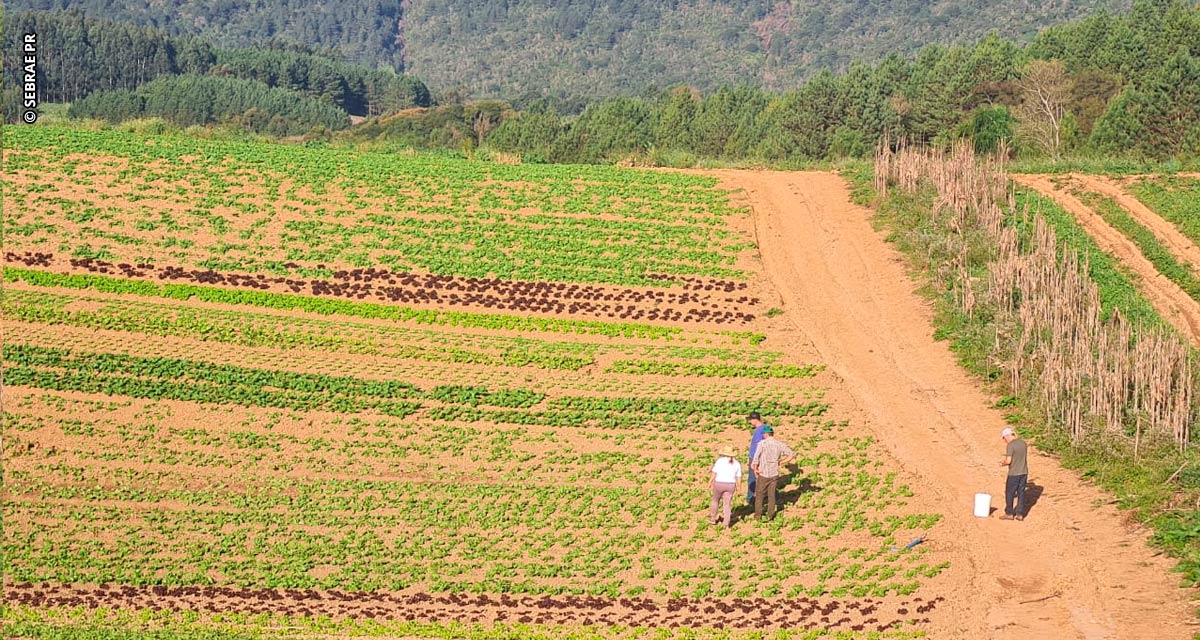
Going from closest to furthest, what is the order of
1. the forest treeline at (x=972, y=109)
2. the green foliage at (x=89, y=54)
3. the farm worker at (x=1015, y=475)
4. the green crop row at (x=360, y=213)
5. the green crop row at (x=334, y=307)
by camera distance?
the farm worker at (x=1015, y=475), the green crop row at (x=334, y=307), the green crop row at (x=360, y=213), the forest treeline at (x=972, y=109), the green foliage at (x=89, y=54)

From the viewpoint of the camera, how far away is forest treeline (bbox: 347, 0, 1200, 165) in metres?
64.6

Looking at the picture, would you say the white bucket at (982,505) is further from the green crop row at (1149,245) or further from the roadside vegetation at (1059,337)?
the green crop row at (1149,245)

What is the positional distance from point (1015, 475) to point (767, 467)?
4.06m

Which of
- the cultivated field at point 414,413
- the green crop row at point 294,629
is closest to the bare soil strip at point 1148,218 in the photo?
the cultivated field at point 414,413

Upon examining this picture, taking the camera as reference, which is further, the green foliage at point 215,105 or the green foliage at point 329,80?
the green foliage at point 329,80

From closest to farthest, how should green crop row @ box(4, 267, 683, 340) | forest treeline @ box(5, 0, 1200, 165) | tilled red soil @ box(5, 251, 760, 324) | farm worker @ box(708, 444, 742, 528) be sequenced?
1. farm worker @ box(708, 444, 742, 528)
2. green crop row @ box(4, 267, 683, 340)
3. tilled red soil @ box(5, 251, 760, 324)
4. forest treeline @ box(5, 0, 1200, 165)

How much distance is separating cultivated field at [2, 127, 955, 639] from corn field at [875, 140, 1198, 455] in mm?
3703

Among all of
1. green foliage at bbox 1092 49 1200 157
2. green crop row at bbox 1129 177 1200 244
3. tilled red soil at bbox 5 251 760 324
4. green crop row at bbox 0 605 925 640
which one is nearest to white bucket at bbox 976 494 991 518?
green crop row at bbox 0 605 925 640

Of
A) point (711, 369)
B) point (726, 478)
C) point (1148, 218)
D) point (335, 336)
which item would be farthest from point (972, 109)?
point (726, 478)

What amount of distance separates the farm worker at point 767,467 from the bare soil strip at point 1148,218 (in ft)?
75.1

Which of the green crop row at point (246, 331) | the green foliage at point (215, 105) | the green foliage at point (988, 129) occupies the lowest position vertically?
the green crop row at point (246, 331)

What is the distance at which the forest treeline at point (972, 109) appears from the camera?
64562 millimetres

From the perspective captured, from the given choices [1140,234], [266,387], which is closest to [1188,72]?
[1140,234]

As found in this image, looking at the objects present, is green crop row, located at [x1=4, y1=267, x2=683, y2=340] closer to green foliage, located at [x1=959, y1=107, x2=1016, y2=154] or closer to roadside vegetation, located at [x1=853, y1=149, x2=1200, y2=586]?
roadside vegetation, located at [x1=853, y1=149, x2=1200, y2=586]
